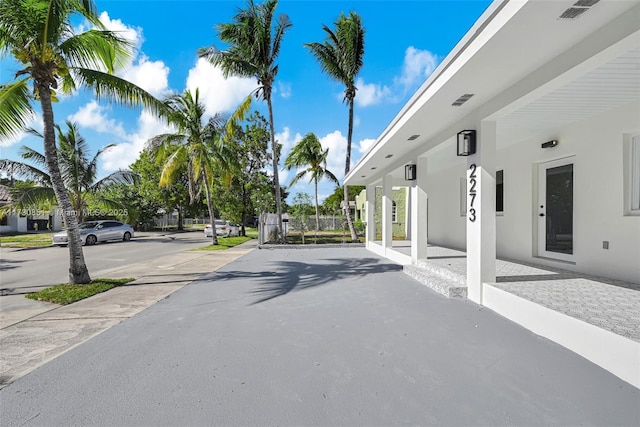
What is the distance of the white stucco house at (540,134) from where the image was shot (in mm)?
3000

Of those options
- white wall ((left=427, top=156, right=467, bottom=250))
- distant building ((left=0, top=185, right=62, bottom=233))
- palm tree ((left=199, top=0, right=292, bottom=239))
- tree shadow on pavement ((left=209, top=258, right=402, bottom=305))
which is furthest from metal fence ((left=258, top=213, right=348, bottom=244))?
distant building ((left=0, top=185, right=62, bottom=233))

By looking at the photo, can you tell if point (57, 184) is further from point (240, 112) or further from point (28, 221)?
point (28, 221)

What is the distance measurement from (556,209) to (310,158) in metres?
14.8

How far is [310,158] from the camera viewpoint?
19656mm

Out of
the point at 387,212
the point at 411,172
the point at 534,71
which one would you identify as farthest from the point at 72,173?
the point at 534,71

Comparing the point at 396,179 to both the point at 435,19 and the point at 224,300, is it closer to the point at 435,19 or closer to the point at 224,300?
the point at 435,19

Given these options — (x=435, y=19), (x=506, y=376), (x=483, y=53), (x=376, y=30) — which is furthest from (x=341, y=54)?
(x=506, y=376)

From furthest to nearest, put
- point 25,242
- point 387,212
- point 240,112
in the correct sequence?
point 25,242, point 240,112, point 387,212

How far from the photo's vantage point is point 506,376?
2.71 m

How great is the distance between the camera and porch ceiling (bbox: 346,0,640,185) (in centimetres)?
282

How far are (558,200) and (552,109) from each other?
2.17m

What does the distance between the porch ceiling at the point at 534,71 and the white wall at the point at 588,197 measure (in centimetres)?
36

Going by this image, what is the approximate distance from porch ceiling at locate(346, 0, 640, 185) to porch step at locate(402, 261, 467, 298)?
2.72 m

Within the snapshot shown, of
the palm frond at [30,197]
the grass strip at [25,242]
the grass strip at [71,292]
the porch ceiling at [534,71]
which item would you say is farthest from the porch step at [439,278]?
the grass strip at [25,242]
